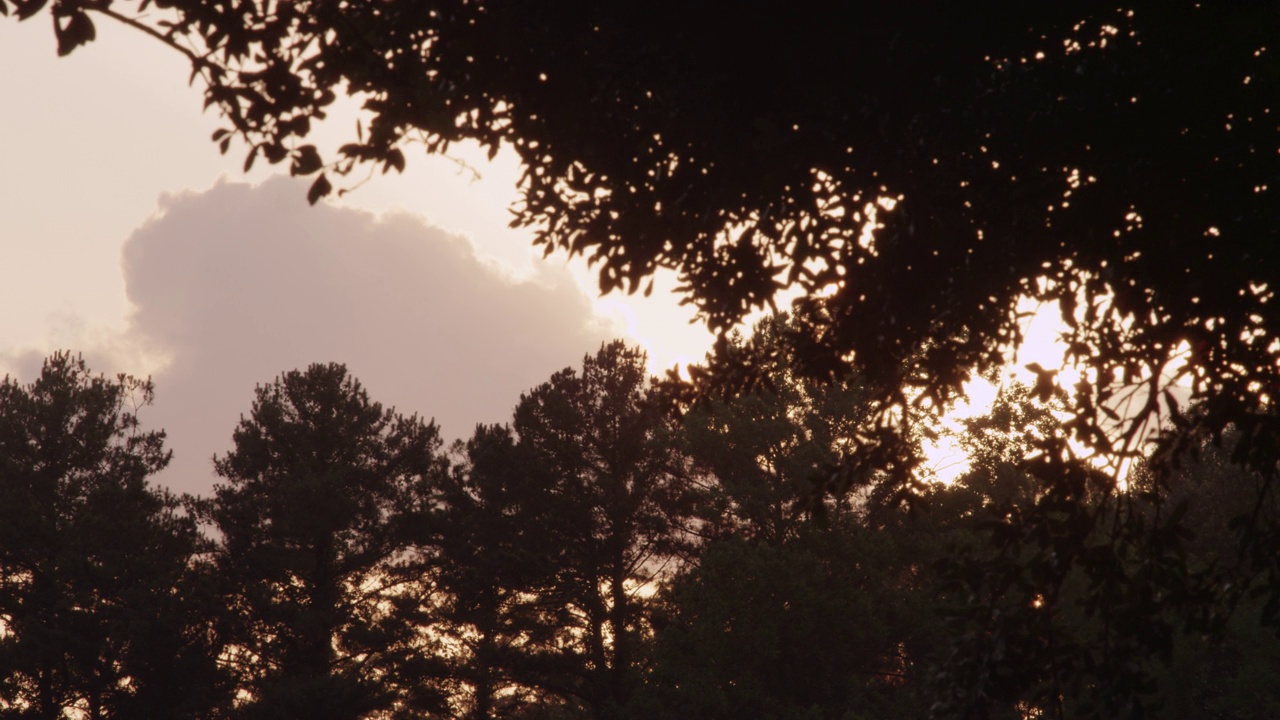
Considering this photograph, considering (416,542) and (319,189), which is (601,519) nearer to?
(416,542)

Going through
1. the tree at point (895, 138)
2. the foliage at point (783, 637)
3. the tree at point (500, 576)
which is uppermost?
the tree at point (500, 576)

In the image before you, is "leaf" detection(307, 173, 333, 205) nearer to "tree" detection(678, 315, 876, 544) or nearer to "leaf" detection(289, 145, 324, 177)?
"leaf" detection(289, 145, 324, 177)

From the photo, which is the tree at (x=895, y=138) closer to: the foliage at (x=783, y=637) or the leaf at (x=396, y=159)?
the leaf at (x=396, y=159)

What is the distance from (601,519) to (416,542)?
671 centimetres

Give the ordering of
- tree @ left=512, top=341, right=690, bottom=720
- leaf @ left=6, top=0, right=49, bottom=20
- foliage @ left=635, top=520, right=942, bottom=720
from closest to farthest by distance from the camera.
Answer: leaf @ left=6, top=0, right=49, bottom=20 → foliage @ left=635, top=520, right=942, bottom=720 → tree @ left=512, top=341, right=690, bottom=720

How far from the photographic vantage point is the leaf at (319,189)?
5.64 metres

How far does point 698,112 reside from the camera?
19.3 feet

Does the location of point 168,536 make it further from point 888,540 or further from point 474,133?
point 474,133

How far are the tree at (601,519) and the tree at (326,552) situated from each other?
4.59 metres

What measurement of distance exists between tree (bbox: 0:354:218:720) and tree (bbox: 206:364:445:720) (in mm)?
1968

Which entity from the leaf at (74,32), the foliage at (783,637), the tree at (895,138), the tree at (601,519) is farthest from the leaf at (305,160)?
the tree at (601,519)

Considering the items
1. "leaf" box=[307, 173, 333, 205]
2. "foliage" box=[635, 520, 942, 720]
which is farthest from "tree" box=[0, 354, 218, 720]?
"leaf" box=[307, 173, 333, 205]

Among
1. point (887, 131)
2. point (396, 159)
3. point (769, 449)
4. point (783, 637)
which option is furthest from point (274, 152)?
point (769, 449)

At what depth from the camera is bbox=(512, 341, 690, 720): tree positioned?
34594mm
